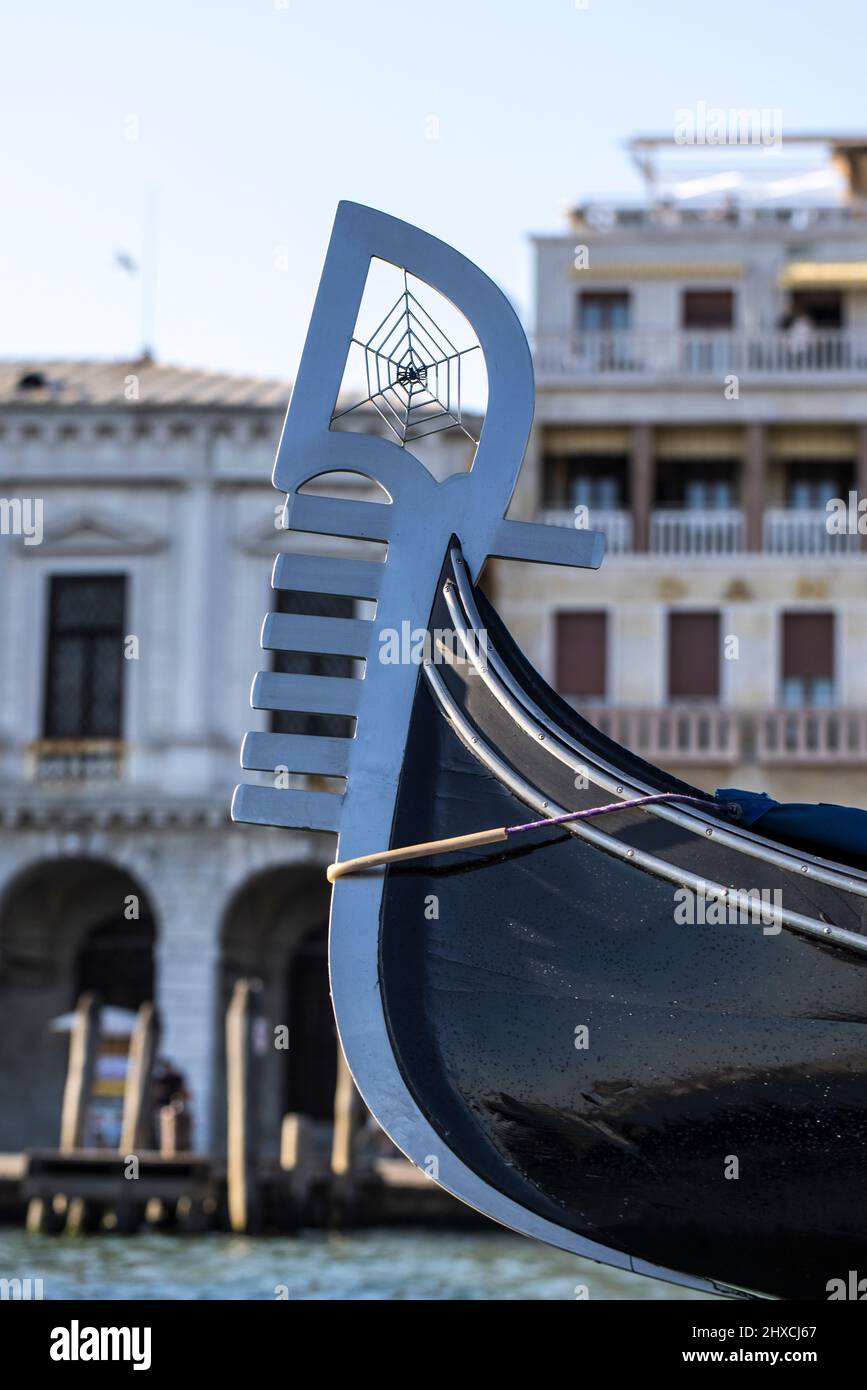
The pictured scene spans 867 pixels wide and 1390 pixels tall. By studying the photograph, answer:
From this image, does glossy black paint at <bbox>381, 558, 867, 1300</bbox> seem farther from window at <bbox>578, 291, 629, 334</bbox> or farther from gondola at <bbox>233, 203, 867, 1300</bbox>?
window at <bbox>578, 291, 629, 334</bbox>

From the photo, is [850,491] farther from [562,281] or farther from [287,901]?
[287,901]

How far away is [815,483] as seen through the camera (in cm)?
2427

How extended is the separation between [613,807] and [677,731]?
16.5m

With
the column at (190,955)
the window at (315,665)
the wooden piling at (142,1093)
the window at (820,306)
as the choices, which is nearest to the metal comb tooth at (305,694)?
the wooden piling at (142,1093)

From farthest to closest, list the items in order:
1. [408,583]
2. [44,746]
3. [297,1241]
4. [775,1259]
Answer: [44,746] → [297,1241] → [408,583] → [775,1259]

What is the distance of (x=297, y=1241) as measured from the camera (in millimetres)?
15383

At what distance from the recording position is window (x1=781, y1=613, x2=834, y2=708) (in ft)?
76.3

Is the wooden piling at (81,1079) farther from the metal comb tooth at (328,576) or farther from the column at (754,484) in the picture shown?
the metal comb tooth at (328,576)

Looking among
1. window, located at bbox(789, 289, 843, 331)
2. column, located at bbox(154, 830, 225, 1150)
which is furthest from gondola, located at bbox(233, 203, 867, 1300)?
window, located at bbox(789, 289, 843, 331)

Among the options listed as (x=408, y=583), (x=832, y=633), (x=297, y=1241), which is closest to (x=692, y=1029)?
(x=408, y=583)

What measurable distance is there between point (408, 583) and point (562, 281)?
60.0 feet

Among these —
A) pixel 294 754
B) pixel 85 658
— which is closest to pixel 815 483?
pixel 85 658

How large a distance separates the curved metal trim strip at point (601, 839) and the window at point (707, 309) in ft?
60.7
